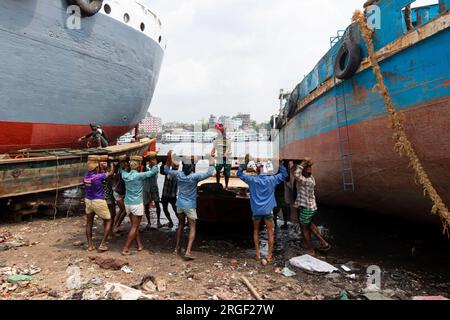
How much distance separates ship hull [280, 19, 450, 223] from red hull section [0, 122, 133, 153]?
7.66 meters

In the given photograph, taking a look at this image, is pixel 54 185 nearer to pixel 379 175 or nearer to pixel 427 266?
pixel 379 175

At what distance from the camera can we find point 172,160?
18.0 feet

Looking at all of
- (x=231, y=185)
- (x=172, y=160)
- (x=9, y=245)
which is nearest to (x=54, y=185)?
(x=9, y=245)

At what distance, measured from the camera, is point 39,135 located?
28.9 feet

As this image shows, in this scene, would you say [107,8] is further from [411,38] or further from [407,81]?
[407,81]

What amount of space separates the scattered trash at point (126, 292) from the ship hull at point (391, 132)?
13.9 ft

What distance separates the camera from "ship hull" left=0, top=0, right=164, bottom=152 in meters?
7.67

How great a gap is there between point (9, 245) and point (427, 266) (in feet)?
24.1

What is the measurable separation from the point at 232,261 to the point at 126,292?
6.44ft

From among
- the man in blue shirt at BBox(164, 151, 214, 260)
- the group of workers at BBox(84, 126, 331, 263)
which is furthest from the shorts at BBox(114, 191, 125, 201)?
the man in blue shirt at BBox(164, 151, 214, 260)

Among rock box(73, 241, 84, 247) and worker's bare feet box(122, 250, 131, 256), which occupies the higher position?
rock box(73, 241, 84, 247)

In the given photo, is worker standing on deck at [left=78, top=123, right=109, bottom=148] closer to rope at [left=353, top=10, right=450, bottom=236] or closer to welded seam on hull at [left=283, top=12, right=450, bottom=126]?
welded seam on hull at [left=283, top=12, right=450, bottom=126]
